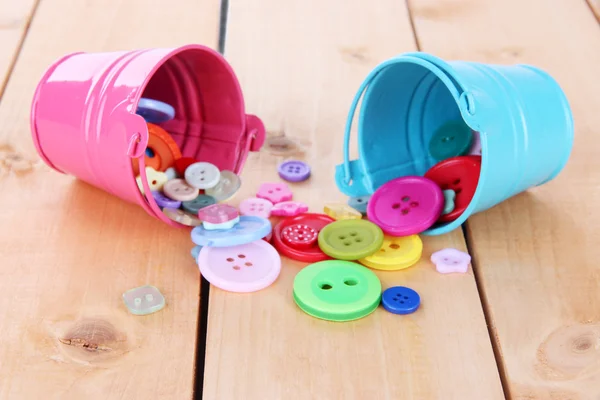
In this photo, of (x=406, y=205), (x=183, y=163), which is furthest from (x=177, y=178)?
(x=406, y=205)

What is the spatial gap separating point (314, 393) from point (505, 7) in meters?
1.24

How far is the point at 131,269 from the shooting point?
0.97 meters

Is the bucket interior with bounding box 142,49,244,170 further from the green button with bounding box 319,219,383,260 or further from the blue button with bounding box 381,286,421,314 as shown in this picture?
the blue button with bounding box 381,286,421,314

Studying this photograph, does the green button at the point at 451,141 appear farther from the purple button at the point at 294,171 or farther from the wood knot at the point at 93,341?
the wood knot at the point at 93,341

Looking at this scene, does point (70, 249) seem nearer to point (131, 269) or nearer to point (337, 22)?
point (131, 269)

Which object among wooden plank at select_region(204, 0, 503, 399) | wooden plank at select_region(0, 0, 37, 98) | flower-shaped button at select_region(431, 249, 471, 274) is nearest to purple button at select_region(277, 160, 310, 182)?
wooden plank at select_region(204, 0, 503, 399)

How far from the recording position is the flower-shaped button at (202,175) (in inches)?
42.8

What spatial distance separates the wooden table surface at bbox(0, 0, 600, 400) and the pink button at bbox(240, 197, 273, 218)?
3cm

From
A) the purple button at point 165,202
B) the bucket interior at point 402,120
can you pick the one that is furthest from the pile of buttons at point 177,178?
the bucket interior at point 402,120

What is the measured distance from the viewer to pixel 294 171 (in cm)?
116

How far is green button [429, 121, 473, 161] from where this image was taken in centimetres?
116

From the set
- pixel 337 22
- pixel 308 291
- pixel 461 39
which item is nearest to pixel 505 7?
pixel 461 39

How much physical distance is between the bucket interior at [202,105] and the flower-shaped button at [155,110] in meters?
0.03

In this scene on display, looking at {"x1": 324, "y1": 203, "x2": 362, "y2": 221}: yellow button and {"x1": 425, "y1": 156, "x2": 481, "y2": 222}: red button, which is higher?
{"x1": 425, "y1": 156, "x2": 481, "y2": 222}: red button
